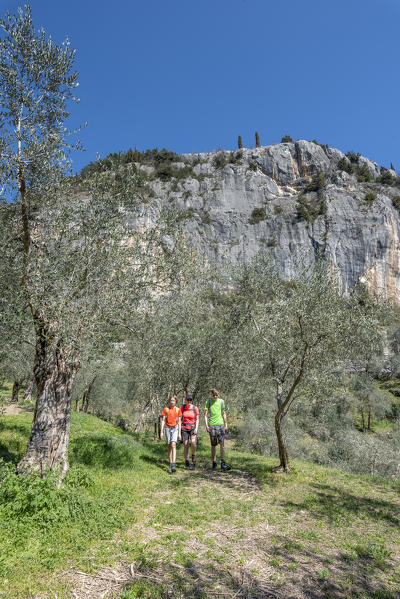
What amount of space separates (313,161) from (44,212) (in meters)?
143

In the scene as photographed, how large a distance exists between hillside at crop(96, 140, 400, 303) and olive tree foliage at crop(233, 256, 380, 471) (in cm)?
8941

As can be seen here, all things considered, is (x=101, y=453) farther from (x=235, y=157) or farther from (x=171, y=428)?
(x=235, y=157)

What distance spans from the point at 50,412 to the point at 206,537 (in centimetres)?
412

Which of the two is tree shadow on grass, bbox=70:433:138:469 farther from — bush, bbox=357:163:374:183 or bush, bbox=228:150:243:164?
bush, bbox=357:163:374:183

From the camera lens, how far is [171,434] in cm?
1054

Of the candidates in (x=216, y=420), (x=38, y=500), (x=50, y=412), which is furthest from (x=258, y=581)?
(x=216, y=420)

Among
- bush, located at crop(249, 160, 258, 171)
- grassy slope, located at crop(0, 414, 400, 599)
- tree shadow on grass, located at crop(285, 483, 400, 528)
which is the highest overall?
bush, located at crop(249, 160, 258, 171)

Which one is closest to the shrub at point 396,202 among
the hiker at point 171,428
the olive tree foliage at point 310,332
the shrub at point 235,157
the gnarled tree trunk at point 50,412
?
the shrub at point 235,157

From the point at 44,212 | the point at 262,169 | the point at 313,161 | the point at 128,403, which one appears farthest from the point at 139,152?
the point at 44,212

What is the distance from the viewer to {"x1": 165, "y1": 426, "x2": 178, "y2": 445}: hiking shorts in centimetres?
1048

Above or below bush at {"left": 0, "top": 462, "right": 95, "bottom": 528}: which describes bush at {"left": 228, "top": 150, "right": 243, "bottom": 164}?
above

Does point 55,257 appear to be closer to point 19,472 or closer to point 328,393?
point 19,472

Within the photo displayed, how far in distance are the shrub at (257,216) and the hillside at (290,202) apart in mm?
355

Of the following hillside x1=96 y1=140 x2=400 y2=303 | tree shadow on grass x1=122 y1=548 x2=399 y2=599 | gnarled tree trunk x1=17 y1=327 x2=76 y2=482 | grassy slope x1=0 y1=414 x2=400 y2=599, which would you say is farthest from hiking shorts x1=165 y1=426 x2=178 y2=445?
hillside x1=96 y1=140 x2=400 y2=303
